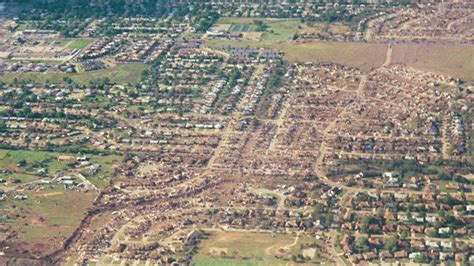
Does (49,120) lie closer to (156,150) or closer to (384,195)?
(156,150)

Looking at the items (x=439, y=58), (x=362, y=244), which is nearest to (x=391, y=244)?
(x=362, y=244)

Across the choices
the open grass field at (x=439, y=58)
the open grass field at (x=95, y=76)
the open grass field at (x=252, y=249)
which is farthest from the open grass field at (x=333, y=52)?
the open grass field at (x=252, y=249)

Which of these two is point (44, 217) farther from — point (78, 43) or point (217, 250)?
point (78, 43)

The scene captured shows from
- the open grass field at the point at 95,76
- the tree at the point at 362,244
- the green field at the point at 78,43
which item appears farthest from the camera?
the green field at the point at 78,43

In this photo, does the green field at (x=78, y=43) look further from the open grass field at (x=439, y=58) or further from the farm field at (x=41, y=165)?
the open grass field at (x=439, y=58)

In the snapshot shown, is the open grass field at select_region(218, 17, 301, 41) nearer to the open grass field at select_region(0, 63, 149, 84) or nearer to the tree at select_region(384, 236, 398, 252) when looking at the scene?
the open grass field at select_region(0, 63, 149, 84)

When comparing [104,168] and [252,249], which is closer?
[252,249]
